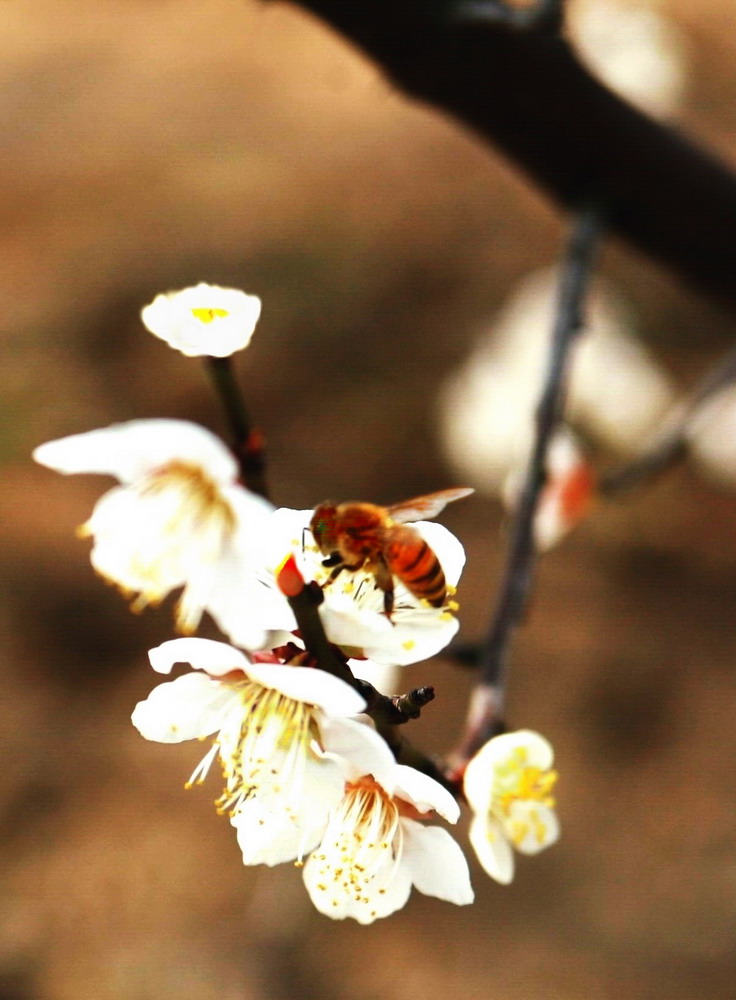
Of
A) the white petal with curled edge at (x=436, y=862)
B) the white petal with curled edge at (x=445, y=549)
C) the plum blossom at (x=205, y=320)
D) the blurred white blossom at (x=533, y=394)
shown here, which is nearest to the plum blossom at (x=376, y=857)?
the white petal with curled edge at (x=436, y=862)

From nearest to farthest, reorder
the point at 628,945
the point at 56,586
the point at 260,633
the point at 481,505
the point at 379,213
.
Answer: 1. the point at 260,633
2. the point at 628,945
3. the point at 56,586
4. the point at 481,505
5. the point at 379,213

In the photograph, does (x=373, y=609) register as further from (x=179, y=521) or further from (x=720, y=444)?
(x=720, y=444)

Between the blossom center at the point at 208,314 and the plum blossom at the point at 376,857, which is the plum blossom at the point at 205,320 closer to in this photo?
the blossom center at the point at 208,314

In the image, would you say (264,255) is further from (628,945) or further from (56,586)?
(628,945)

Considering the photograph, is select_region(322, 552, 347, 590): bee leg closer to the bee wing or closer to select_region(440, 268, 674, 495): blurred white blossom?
the bee wing

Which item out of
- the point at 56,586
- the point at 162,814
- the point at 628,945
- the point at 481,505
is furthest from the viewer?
the point at 481,505

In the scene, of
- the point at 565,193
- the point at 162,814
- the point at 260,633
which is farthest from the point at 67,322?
the point at 260,633

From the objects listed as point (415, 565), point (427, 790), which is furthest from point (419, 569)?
point (427, 790)
